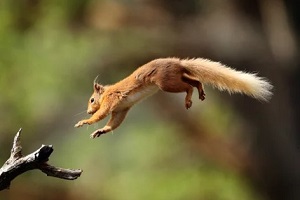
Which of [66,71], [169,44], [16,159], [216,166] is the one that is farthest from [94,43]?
[16,159]

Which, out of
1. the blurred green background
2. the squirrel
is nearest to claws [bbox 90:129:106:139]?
the squirrel

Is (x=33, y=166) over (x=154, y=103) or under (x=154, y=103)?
under

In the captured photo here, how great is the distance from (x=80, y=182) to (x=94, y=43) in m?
0.76

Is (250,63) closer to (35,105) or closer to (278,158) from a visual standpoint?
(278,158)

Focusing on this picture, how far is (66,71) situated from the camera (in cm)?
321

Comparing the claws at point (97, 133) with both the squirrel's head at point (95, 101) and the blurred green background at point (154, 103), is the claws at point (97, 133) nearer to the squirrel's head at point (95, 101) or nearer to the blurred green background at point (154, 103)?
the squirrel's head at point (95, 101)

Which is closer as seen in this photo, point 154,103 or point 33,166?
point 33,166

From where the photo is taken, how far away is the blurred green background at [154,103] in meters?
2.43

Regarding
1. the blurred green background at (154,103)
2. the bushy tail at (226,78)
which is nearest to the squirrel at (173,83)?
the bushy tail at (226,78)

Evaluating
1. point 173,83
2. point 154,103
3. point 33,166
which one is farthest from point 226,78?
point 154,103

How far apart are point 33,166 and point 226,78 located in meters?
0.17

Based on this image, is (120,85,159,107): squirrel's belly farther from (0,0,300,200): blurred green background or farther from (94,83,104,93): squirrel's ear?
(0,0,300,200): blurred green background

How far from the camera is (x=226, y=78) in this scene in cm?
51

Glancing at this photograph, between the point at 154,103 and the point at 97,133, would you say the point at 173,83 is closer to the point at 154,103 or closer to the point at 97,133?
A: the point at 97,133
